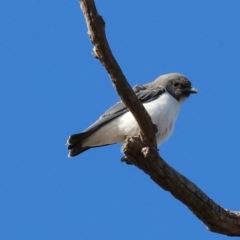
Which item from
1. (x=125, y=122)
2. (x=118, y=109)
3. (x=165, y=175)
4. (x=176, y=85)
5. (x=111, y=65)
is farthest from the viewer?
(x=176, y=85)

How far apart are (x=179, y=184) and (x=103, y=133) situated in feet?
9.48

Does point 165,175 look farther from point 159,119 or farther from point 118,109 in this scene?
point 118,109

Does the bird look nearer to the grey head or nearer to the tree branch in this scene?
the grey head

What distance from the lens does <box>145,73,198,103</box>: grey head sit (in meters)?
10.9

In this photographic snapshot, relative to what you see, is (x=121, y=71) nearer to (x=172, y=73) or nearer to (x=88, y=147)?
(x=88, y=147)

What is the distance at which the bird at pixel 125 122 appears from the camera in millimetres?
9945

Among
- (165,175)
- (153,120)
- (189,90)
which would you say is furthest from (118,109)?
(165,175)

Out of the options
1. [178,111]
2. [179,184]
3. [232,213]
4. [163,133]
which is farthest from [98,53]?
[178,111]

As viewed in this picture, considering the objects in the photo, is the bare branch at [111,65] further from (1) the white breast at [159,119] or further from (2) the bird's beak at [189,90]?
(2) the bird's beak at [189,90]

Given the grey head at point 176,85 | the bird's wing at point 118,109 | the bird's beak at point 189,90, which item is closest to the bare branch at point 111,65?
the bird's wing at point 118,109

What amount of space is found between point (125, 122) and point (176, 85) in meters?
1.61

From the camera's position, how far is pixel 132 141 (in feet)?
24.6

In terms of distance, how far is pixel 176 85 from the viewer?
36.5ft

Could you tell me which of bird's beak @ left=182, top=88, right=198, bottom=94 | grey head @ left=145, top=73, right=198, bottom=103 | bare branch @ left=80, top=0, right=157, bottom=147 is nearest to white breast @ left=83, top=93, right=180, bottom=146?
grey head @ left=145, top=73, right=198, bottom=103
